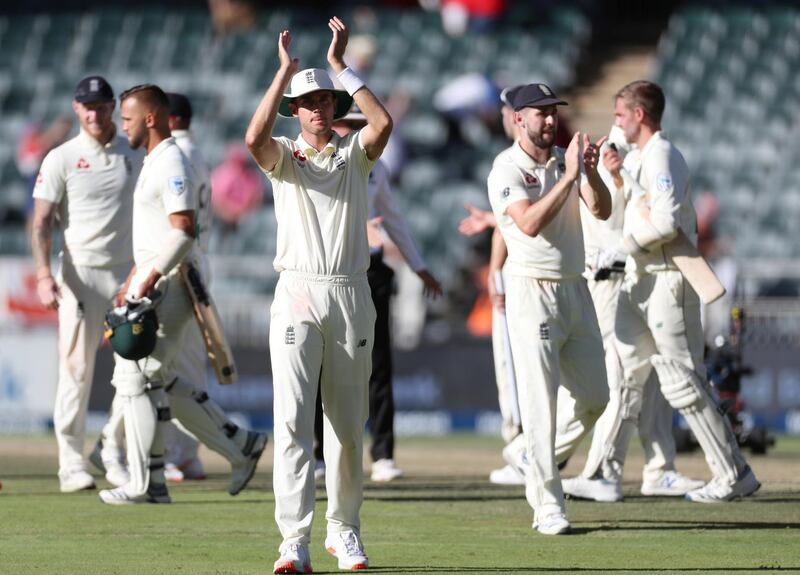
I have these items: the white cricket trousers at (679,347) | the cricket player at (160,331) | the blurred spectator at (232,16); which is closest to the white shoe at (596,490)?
the white cricket trousers at (679,347)

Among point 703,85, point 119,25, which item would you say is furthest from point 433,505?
point 119,25

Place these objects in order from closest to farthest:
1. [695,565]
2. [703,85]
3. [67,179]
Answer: [695,565] < [67,179] < [703,85]

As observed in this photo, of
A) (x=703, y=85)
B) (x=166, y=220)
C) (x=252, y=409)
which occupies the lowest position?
(x=252, y=409)

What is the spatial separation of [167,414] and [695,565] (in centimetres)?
382

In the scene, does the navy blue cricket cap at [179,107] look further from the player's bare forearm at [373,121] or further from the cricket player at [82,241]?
the player's bare forearm at [373,121]

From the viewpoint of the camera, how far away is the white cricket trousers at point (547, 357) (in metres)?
8.98

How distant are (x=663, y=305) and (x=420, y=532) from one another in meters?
2.30

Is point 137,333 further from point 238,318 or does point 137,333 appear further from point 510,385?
point 238,318

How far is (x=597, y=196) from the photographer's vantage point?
9.03 meters

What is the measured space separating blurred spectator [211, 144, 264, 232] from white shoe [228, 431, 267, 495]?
1398 centimetres

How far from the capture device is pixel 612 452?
1065 cm

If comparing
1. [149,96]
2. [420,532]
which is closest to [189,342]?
[149,96]

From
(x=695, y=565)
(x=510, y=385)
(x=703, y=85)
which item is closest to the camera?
(x=695, y=565)

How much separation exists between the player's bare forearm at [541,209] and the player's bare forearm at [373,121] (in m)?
1.23
